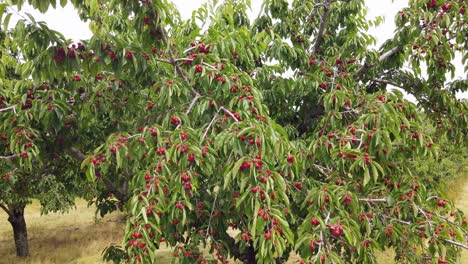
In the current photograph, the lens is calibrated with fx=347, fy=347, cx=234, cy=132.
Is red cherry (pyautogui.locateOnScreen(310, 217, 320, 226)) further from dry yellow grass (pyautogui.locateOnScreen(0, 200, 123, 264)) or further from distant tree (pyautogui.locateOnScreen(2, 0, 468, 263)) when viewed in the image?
dry yellow grass (pyautogui.locateOnScreen(0, 200, 123, 264))

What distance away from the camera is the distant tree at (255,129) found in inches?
100

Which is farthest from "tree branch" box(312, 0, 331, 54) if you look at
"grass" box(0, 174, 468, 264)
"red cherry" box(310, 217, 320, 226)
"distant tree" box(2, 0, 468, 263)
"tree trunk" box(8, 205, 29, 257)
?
"tree trunk" box(8, 205, 29, 257)

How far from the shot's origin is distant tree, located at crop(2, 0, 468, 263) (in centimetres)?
255

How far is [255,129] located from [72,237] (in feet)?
58.3

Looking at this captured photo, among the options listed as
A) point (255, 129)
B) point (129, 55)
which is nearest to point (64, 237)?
point (129, 55)

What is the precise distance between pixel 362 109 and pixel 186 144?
2.34 metres

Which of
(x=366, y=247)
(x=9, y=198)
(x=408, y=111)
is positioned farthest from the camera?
(x=9, y=198)

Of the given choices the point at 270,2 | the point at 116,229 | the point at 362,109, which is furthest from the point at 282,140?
the point at 116,229

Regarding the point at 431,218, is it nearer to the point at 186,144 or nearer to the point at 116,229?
the point at 186,144

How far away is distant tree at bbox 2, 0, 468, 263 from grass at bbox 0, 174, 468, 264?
24.6ft

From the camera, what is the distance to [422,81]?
517 centimetres

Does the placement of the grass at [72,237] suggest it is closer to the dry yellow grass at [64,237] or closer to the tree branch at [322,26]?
the dry yellow grass at [64,237]

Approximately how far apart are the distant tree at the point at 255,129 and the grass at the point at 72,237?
7.50 metres

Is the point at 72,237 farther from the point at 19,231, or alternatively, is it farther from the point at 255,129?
the point at 255,129
